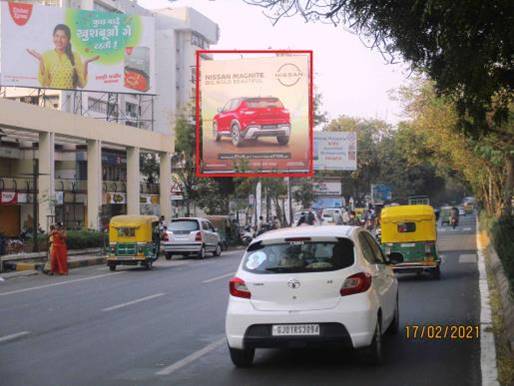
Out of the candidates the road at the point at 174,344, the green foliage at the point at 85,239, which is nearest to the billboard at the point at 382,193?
the green foliage at the point at 85,239

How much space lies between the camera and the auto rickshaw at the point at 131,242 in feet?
84.4

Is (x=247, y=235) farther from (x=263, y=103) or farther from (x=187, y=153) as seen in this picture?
(x=187, y=153)

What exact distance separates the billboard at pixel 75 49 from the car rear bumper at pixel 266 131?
597 cm

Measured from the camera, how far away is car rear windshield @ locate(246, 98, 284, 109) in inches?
1713

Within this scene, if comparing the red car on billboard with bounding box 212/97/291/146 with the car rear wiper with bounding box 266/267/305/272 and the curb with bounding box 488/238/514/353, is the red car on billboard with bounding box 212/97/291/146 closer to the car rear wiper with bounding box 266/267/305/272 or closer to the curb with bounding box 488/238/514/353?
the curb with bounding box 488/238/514/353

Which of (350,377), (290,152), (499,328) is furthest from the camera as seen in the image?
(290,152)

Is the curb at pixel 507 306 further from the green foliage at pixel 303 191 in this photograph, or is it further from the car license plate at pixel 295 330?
the green foliage at pixel 303 191

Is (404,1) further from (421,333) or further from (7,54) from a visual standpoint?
(7,54)

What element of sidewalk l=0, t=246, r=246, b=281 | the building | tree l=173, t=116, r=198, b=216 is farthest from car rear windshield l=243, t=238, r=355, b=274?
tree l=173, t=116, r=198, b=216

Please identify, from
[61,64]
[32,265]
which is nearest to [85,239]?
[32,265]

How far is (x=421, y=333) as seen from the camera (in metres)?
11.0

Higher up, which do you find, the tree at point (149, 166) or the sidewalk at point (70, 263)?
the tree at point (149, 166)

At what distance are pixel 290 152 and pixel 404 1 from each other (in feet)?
113

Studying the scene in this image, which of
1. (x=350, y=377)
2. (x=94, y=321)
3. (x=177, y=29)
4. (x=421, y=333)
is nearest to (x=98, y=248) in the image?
(x=94, y=321)
